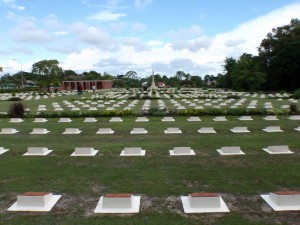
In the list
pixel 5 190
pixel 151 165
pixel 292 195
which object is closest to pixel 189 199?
pixel 292 195

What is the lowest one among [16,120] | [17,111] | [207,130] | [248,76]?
[16,120]

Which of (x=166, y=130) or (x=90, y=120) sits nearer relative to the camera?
(x=166, y=130)

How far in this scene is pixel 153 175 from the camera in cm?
602

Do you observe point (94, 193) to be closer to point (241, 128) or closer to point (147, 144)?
point (147, 144)

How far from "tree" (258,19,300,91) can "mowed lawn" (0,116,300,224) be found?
32692mm

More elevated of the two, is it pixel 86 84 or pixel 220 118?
pixel 220 118

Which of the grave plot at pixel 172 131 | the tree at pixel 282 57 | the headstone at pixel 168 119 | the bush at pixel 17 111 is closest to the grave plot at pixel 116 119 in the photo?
the headstone at pixel 168 119

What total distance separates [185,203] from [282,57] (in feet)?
128

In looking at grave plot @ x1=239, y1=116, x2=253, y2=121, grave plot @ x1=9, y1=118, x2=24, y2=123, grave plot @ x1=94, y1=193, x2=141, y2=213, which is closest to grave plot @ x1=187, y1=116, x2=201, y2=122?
grave plot @ x1=239, y1=116, x2=253, y2=121

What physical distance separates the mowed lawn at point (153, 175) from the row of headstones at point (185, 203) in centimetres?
11

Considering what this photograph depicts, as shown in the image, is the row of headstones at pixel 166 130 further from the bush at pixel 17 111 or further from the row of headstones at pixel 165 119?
the bush at pixel 17 111

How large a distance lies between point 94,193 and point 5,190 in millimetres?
1404

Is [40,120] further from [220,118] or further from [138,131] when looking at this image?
[220,118]

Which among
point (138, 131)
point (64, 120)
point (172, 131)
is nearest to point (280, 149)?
point (172, 131)
